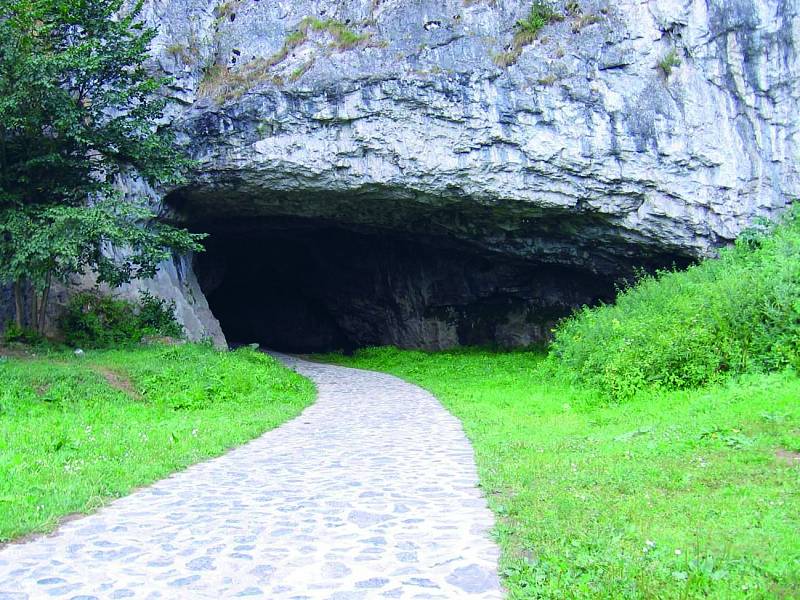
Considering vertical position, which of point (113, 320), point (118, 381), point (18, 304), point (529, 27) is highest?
point (529, 27)

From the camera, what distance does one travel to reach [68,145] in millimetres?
14750

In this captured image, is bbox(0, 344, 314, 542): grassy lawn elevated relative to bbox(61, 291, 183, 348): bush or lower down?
lower down

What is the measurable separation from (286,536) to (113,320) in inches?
539

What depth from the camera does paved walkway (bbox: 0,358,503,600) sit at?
12.9 ft

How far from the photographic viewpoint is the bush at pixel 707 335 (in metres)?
10.5

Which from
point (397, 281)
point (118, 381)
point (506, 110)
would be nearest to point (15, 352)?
point (118, 381)

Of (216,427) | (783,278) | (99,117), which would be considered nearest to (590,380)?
(783,278)

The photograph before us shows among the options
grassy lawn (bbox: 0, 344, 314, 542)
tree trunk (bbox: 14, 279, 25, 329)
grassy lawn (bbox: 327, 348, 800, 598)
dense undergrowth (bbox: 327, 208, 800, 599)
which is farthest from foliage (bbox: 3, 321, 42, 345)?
grassy lawn (bbox: 327, 348, 800, 598)

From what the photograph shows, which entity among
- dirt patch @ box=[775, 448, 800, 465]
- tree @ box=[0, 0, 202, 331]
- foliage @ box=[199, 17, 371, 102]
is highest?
foliage @ box=[199, 17, 371, 102]

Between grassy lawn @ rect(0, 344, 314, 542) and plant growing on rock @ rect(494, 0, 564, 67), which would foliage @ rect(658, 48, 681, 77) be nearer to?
plant growing on rock @ rect(494, 0, 564, 67)

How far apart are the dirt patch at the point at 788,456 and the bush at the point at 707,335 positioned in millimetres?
4066

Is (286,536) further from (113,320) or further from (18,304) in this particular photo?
(113,320)

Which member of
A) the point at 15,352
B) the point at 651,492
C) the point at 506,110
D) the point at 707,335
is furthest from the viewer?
the point at 506,110

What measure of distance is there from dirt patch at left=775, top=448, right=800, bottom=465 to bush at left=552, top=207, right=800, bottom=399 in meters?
4.07
